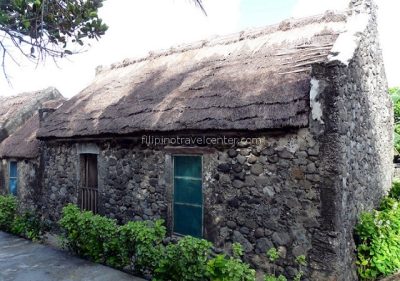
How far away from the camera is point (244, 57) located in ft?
22.6

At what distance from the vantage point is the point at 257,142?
519cm

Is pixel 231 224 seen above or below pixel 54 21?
below

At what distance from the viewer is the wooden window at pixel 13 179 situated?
37.2ft

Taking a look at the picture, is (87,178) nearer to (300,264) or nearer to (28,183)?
(28,183)

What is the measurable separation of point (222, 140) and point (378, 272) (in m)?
3.02

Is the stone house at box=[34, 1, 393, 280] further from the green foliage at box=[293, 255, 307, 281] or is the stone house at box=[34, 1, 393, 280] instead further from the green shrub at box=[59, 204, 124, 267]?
the green shrub at box=[59, 204, 124, 267]

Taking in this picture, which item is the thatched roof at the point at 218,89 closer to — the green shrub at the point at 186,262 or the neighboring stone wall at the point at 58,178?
the neighboring stone wall at the point at 58,178

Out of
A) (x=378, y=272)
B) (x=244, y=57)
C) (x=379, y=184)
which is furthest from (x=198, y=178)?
(x=379, y=184)

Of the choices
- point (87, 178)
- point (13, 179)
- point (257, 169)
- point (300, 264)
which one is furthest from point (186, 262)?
point (13, 179)

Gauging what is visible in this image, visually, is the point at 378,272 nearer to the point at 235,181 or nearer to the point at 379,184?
the point at 379,184

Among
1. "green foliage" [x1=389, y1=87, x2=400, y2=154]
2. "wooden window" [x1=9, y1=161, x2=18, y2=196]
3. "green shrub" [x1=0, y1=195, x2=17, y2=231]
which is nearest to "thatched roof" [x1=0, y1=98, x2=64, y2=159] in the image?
"wooden window" [x1=9, y1=161, x2=18, y2=196]

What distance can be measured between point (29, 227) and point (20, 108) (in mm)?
7222

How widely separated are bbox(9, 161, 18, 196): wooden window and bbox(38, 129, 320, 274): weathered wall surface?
19.7 feet

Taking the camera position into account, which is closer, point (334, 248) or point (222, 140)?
point (334, 248)
